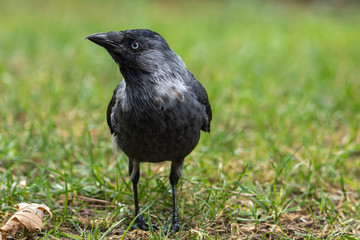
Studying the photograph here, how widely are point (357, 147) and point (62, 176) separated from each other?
2.84 meters

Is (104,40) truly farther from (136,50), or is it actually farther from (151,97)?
(151,97)

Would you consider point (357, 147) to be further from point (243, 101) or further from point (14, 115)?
point (14, 115)

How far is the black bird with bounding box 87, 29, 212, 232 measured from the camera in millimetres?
3025

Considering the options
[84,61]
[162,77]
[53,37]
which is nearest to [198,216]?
[162,77]

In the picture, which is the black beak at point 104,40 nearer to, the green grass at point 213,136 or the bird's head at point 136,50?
the bird's head at point 136,50

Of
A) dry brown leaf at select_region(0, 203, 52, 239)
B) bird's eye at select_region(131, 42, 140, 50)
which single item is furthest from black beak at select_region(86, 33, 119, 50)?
dry brown leaf at select_region(0, 203, 52, 239)

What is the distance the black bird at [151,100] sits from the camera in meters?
3.03

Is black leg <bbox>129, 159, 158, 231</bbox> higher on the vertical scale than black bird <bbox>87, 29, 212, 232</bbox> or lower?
lower

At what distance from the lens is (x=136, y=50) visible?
3051 millimetres

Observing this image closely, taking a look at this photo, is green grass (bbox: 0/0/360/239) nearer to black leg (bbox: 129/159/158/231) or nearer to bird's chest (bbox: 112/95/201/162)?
black leg (bbox: 129/159/158/231)

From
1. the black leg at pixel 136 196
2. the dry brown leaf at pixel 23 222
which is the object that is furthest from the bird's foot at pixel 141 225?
the dry brown leaf at pixel 23 222

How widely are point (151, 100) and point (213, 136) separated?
1.89 meters

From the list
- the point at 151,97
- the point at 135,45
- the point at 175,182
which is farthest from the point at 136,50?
the point at 175,182

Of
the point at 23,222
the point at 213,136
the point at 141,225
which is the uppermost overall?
the point at 23,222
